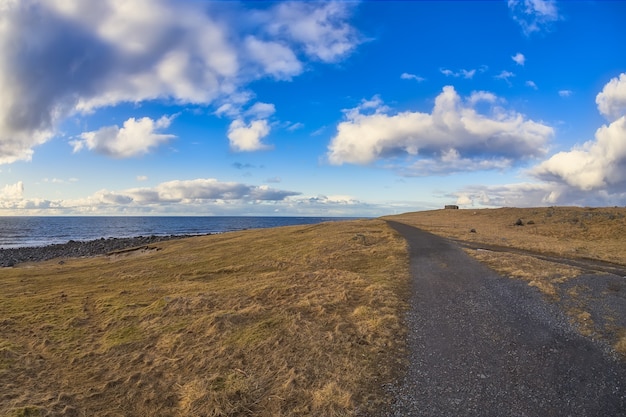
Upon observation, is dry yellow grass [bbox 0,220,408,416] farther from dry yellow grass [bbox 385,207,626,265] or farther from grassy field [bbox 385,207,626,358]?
dry yellow grass [bbox 385,207,626,265]

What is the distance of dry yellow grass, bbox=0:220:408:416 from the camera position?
7.89m

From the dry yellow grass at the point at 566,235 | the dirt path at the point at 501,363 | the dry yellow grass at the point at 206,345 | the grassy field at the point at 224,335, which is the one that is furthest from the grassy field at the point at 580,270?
the dry yellow grass at the point at 206,345

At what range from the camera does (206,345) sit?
10.7 metres

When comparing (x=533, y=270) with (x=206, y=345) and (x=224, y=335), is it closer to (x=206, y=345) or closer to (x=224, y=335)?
(x=224, y=335)

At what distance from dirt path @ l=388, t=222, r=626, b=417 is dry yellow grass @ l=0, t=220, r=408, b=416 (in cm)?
84

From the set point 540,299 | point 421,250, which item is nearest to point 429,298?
point 540,299

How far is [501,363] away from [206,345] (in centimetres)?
828

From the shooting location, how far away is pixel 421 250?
1089 inches

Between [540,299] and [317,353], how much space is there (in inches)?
411

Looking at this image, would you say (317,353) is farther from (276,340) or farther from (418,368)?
(418,368)

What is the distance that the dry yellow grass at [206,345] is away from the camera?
7.89m

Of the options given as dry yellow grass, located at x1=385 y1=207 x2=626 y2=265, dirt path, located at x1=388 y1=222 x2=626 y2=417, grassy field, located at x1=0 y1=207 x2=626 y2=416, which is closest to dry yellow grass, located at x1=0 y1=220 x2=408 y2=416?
grassy field, located at x1=0 y1=207 x2=626 y2=416

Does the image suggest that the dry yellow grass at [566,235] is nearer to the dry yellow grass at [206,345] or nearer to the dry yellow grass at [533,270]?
the dry yellow grass at [533,270]

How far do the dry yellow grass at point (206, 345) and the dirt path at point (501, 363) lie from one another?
0.84 meters
